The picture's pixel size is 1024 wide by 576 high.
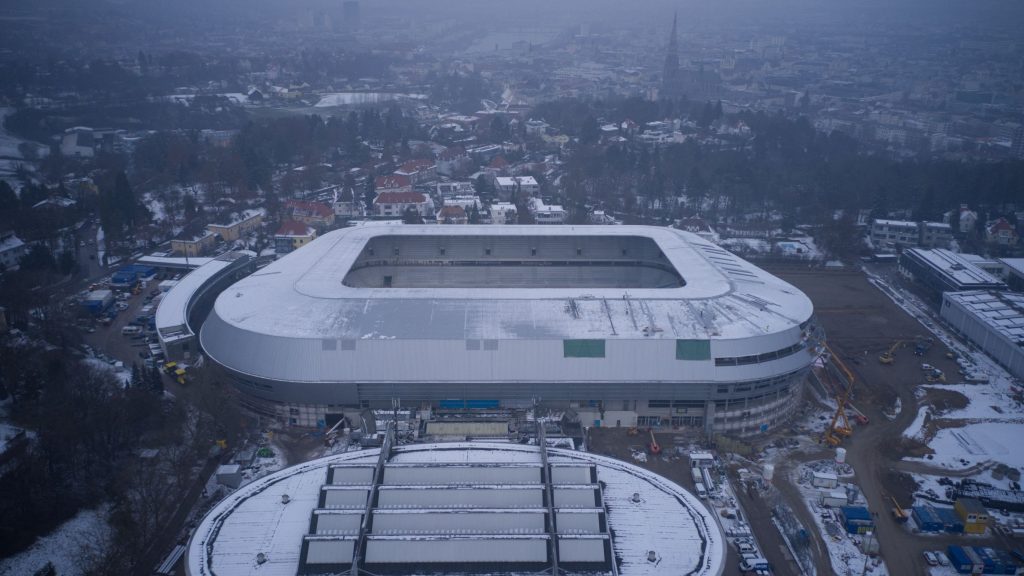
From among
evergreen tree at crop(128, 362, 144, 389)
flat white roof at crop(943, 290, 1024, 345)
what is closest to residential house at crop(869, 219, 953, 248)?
flat white roof at crop(943, 290, 1024, 345)

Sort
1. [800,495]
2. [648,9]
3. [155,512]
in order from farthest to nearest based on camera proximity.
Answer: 1. [648,9]
2. [800,495]
3. [155,512]

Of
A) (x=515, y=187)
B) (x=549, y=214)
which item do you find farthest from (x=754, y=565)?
(x=515, y=187)

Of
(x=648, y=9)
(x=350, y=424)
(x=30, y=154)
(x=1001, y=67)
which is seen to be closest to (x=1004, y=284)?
(x=350, y=424)

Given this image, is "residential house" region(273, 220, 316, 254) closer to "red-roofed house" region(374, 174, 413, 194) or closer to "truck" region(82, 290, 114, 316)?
"truck" region(82, 290, 114, 316)

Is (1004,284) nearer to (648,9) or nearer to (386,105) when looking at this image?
(386,105)

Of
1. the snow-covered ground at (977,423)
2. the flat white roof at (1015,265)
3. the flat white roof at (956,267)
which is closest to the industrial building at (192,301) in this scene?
the snow-covered ground at (977,423)

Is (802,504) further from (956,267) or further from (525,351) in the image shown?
→ (956,267)
